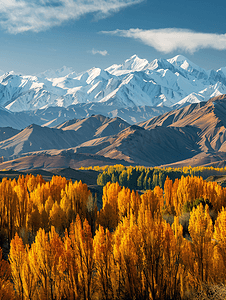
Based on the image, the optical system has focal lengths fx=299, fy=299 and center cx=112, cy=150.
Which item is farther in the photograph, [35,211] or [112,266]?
[35,211]

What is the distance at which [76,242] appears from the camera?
112ft

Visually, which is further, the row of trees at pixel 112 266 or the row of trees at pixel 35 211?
the row of trees at pixel 35 211

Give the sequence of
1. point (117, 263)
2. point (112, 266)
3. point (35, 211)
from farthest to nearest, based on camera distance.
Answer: point (35, 211) < point (112, 266) < point (117, 263)

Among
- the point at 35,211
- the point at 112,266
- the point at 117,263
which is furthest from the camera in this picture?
the point at 35,211

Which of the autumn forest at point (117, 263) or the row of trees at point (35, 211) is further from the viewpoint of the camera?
the row of trees at point (35, 211)

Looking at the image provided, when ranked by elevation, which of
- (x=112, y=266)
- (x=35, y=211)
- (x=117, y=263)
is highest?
(x=35, y=211)

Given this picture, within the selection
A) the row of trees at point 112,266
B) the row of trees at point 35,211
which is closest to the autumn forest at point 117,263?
the row of trees at point 112,266

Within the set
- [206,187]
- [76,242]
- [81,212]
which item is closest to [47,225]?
[81,212]

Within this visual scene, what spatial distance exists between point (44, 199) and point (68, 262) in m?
41.8

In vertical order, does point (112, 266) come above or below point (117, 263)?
below

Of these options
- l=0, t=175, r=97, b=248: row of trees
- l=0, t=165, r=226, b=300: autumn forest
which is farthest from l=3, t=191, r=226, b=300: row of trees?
l=0, t=175, r=97, b=248: row of trees

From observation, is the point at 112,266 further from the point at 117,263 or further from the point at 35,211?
the point at 35,211

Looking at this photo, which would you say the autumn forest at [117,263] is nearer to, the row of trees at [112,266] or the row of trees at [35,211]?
the row of trees at [112,266]

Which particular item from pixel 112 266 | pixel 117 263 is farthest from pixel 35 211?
pixel 117 263
